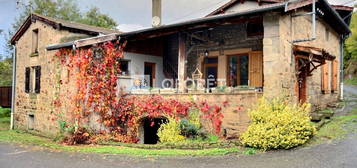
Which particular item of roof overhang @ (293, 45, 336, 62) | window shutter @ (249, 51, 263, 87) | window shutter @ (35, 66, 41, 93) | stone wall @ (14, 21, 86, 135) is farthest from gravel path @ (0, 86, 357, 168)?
window shutter @ (35, 66, 41, 93)

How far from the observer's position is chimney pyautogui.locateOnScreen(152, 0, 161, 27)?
48.3 feet

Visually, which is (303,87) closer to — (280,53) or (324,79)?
(324,79)

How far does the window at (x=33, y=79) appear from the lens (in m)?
15.1

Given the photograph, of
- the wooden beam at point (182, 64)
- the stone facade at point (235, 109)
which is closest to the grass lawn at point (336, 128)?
the stone facade at point (235, 109)

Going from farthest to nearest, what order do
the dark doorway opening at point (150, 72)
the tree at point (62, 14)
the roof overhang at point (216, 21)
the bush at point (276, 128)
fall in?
the tree at point (62, 14) → the dark doorway opening at point (150, 72) → the roof overhang at point (216, 21) → the bush at point (276, 128)

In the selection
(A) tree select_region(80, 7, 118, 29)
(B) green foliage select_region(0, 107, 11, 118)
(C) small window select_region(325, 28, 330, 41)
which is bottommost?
(B) green foliage select_region(0, 107, 11, 118)

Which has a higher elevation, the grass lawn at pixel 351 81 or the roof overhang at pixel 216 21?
the roof overhang at pixel 216 21

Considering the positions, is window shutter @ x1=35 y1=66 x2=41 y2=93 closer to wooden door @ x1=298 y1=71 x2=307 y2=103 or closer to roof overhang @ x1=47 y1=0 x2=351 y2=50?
roof overhang @ x1=47 y1=0 x2=351 y2=50

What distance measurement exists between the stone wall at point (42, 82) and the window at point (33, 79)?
0.23 metres

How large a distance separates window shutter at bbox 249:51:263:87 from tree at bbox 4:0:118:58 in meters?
23.0

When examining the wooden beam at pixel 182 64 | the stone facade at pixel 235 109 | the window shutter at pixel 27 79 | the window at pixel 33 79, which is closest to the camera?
the stone facade at pixel 235 109

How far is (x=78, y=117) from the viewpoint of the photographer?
11.7 meters

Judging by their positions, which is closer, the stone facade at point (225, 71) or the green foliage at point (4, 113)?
the stone facade at point (225, 71)

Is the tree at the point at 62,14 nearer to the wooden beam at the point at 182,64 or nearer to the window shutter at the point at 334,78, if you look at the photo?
the wooden beam at the point at 182,64
